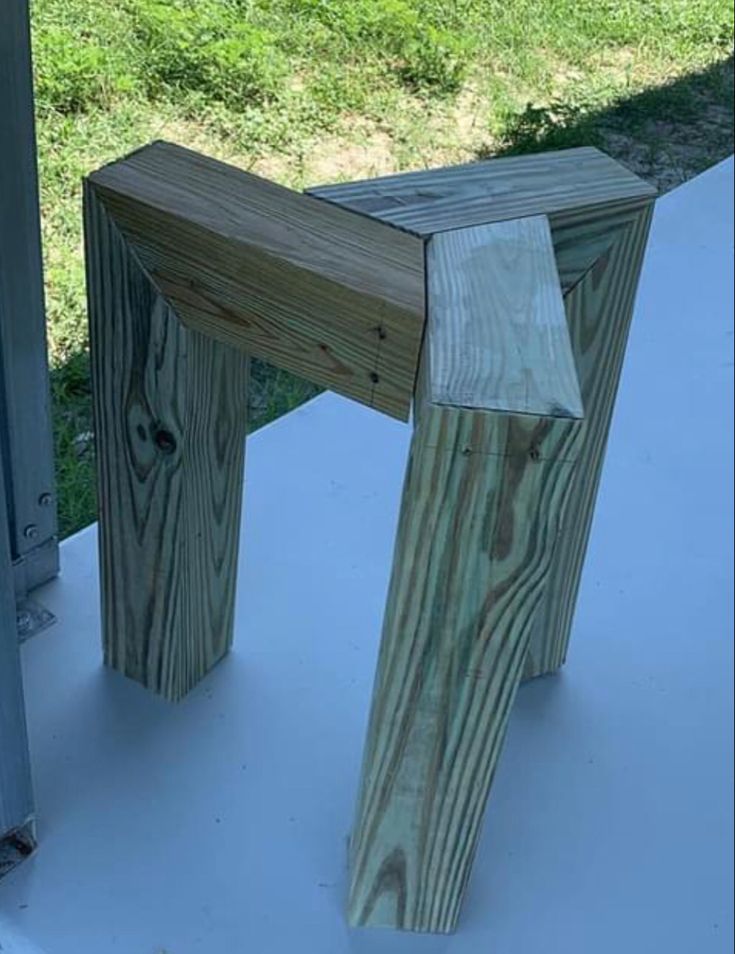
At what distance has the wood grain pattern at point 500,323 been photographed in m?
0.81

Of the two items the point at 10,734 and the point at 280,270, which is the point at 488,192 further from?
the point at 10,734

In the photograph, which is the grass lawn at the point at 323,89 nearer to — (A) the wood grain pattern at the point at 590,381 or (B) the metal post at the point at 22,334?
(B) the metal post at the point at 22,334

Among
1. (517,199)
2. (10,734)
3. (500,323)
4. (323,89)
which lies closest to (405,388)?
(500,323)

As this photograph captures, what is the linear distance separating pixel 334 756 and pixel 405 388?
45 cm

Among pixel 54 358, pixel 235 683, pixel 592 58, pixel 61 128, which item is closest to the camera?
pixel 235 683

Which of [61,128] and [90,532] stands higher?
[61,128]

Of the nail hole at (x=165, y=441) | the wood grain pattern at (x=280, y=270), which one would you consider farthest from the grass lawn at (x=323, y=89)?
the nail hole at (x=165, y=441)

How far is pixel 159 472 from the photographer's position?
1.12 metres

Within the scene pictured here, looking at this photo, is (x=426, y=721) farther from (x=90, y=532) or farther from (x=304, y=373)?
(x=90, y=532)

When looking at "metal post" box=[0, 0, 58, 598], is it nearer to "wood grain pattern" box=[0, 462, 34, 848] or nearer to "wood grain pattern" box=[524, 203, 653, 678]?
"wood grain pattern" box=[0, 462, 34, 848]

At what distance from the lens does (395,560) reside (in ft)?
2.92

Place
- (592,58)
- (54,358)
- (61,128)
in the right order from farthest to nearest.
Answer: (592,58)
(54,358)
(61,128)

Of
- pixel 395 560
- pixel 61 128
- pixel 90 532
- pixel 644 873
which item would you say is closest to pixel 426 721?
pixel 395 560

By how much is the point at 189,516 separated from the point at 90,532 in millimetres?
356
